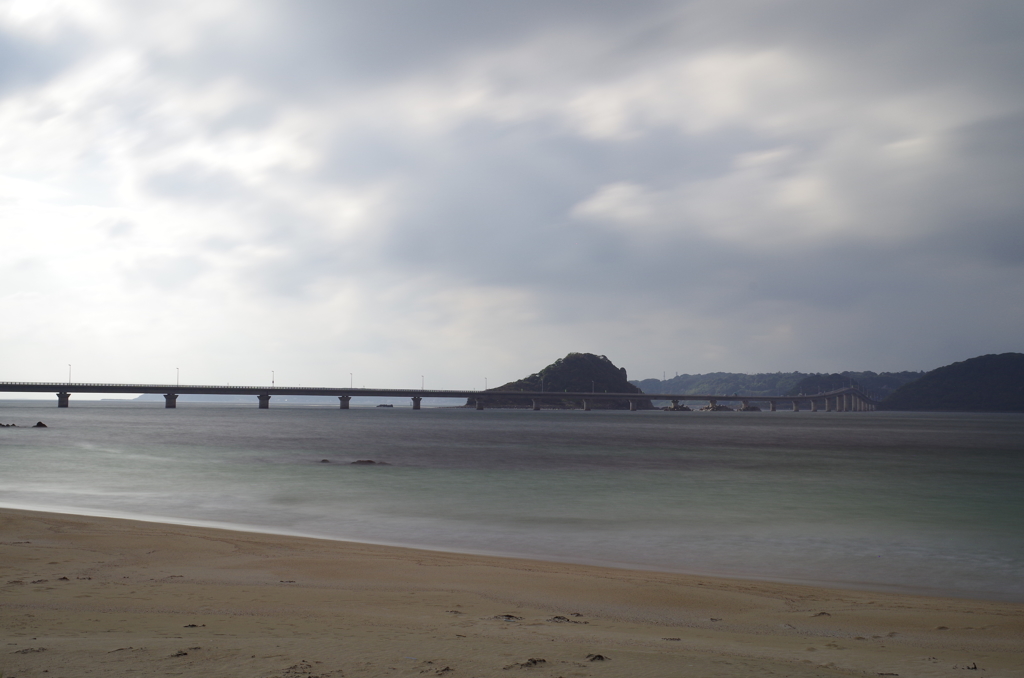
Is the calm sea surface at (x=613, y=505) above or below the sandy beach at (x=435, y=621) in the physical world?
below

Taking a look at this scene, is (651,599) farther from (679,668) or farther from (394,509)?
(394,509)

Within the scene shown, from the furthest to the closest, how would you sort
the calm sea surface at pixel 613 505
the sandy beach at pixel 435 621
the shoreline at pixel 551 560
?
the calm sea surface at pixel 613 505 < the shoreline at pixel 551 560 < the sandy beach at pixel 435 621

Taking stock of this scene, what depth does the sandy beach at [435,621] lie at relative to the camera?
5.73 metres

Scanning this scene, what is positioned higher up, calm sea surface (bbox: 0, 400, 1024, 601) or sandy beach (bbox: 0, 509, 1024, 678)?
sandy beach (bbox: 0, 509, 1024, 678)

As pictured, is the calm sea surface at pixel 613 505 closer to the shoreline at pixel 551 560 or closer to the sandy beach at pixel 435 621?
the shoreline at pixel 551 560

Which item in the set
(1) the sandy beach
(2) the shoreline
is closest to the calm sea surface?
(2) the shoreline

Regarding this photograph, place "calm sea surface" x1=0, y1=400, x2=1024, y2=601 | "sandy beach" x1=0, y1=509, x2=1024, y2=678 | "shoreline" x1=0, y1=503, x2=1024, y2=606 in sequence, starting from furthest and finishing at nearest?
"calm sea surface" x1=0, y1=400, x2=1024, y2=601 < "shoreline" x1=0, y1=503, x2=1024, y2=606 < "sandy beach" x1=0, y1=509, x2=1024, y2=678

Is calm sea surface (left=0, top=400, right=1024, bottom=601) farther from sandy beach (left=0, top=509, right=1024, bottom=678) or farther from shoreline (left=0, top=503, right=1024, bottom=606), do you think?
sandy beach (left=0, top=509, right=1024, bottom=678)

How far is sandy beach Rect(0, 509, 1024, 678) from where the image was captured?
18.8 ft

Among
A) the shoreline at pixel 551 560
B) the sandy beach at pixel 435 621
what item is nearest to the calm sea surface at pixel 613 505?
the shoreline at pixel 551 560

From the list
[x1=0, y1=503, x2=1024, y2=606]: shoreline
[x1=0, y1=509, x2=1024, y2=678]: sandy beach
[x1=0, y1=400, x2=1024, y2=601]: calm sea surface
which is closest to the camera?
[x1=0, y1=509, x2=1024, y2=678]: sandy beach

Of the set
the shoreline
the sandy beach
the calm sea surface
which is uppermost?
the sandy beach

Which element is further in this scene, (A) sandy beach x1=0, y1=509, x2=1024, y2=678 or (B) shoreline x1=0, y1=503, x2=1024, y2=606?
(B) shoreline x1=0, y1=503, x2=1024, y2=606

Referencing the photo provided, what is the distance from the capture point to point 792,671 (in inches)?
231
